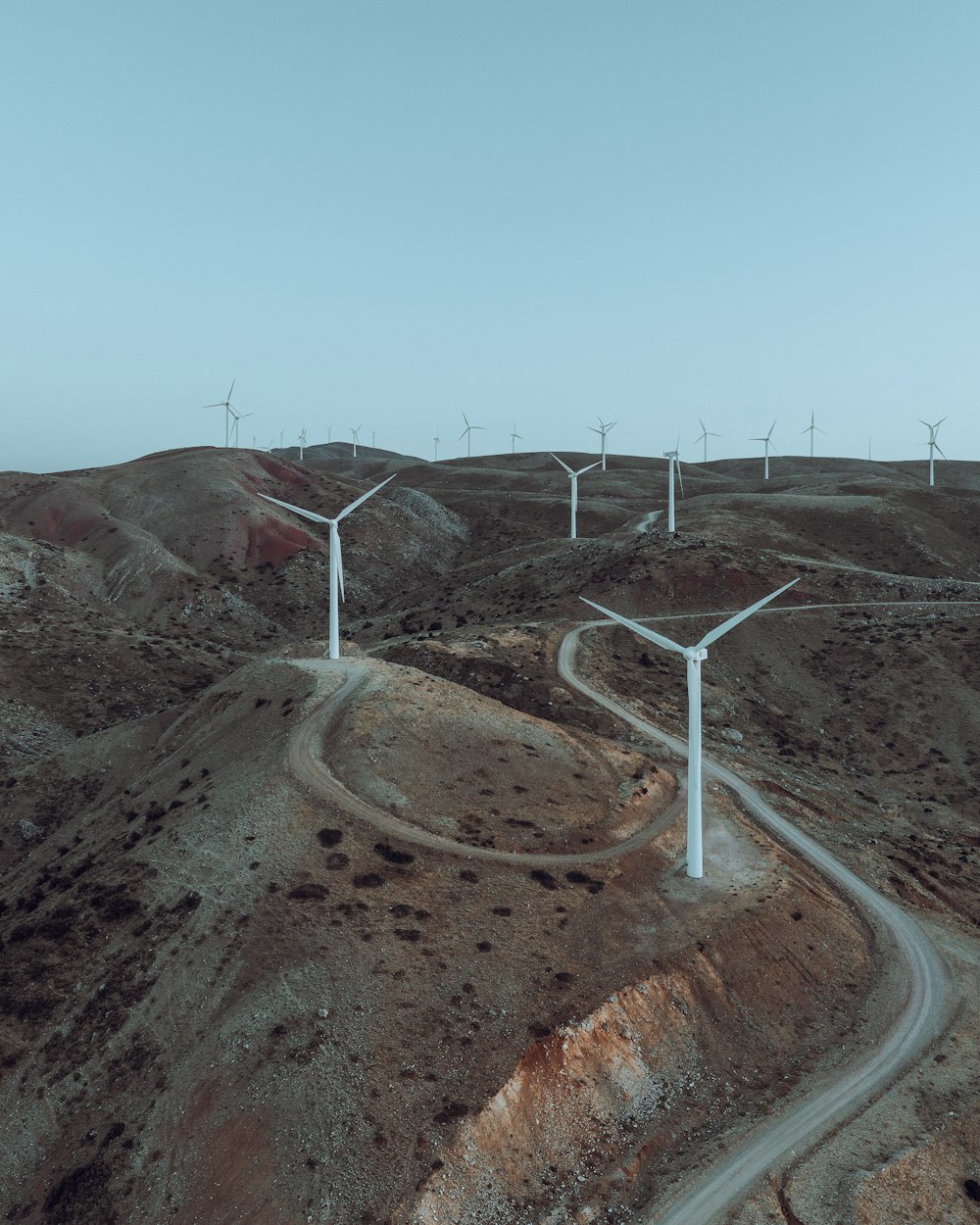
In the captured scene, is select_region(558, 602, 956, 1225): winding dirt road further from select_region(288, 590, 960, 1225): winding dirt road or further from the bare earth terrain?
the bare earth terrain

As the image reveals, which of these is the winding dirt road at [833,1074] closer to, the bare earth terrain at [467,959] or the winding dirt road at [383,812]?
the bare earth terrain at [467,959]

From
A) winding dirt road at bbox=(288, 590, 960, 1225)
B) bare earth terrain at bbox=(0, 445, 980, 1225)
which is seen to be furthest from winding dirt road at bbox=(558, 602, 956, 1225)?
bare earth terrain at bbox=(0, 445, 980, 1225)

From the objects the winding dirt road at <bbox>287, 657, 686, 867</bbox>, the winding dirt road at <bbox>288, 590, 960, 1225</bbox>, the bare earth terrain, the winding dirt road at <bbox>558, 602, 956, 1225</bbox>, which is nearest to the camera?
the bare earth terrain

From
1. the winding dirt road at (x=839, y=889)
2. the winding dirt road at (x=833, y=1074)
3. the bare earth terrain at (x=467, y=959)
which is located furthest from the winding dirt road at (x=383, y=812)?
the winding dirt road at (x=833, y=1074)

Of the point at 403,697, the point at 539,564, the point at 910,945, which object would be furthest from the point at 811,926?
the point at 539,564

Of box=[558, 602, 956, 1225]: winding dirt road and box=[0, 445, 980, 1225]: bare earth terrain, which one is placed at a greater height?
box=[0, 445, 980, 1225]: bare earth terrain
